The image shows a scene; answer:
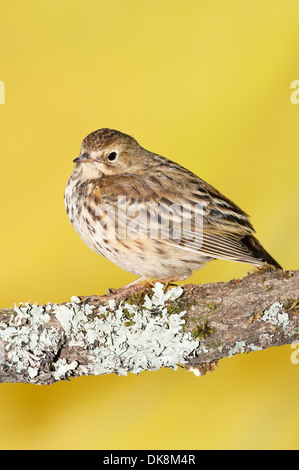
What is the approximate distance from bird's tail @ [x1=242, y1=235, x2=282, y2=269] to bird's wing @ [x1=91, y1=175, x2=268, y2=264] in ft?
0.11

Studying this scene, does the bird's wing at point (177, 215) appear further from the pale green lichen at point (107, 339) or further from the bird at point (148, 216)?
the pale green lichen at point (107, 339)

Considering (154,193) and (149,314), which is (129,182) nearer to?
A: (154,193)

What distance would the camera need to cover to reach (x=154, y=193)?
74.6 inches

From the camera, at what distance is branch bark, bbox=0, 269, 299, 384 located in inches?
60.6

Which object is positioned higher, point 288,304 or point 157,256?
point 157,256

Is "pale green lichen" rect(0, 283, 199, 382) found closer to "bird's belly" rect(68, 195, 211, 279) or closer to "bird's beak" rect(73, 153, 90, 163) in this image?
"bird's belly" rect(68, 195, 211, 279)

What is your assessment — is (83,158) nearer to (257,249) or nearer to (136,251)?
(136,251)

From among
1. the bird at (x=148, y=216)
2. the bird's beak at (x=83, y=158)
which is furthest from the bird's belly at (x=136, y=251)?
the bird's beak at (x=83, y=158)

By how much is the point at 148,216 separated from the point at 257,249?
416 mm

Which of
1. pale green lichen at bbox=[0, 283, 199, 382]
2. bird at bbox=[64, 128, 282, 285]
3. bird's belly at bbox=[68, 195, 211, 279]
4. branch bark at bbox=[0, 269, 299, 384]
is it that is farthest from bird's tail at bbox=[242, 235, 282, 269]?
pale green lichen at bbox=[0, 283, 199, 382]

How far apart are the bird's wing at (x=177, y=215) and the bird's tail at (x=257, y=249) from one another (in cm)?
3

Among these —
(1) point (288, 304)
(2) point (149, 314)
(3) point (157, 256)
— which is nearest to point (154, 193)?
(3) point (157, 256)

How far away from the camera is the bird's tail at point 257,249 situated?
1.92 meters

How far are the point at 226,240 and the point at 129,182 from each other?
386 millimetres
